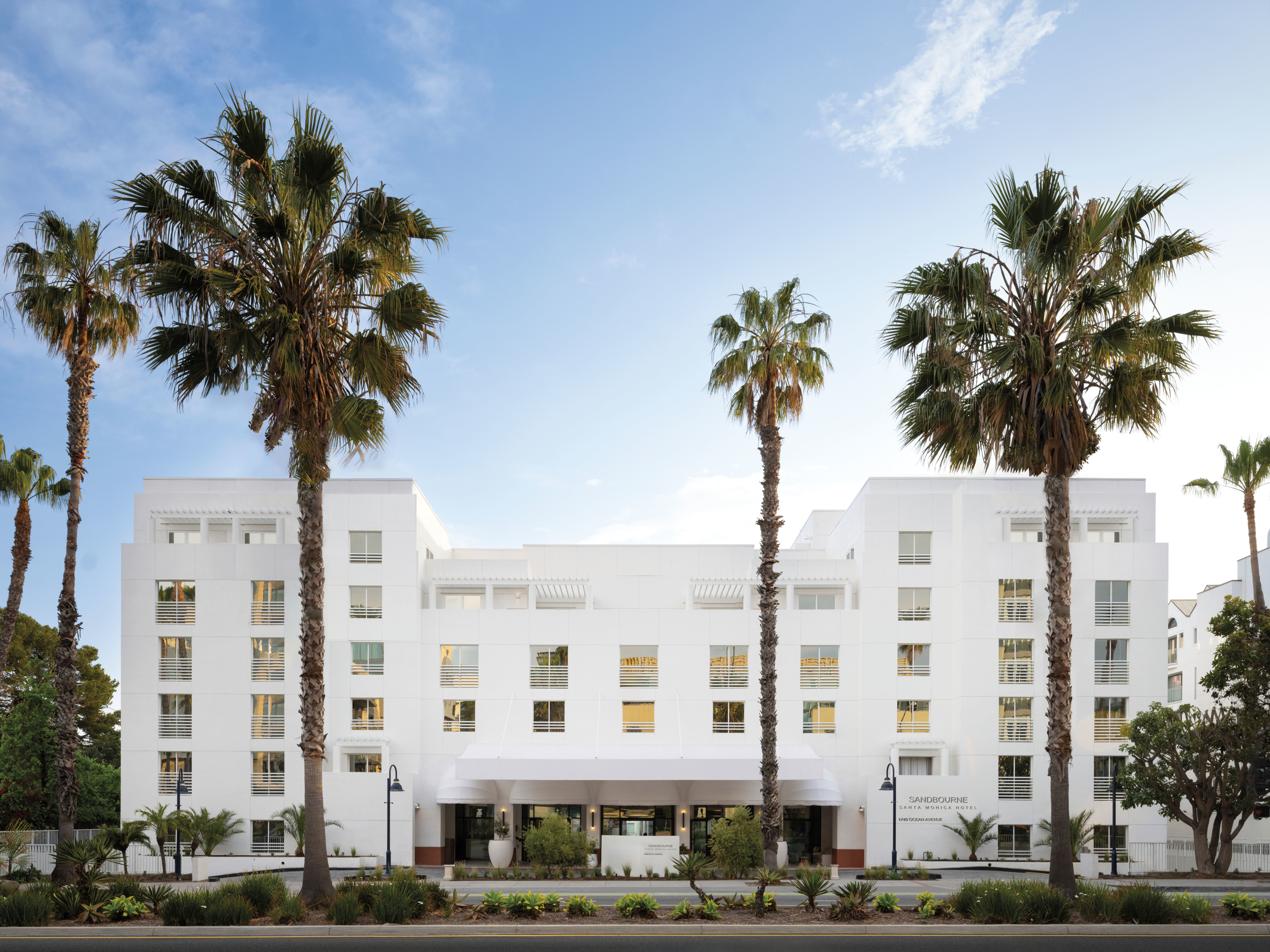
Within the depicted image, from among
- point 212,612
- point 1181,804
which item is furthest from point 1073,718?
point 212,612

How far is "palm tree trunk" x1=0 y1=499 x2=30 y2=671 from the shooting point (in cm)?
3544

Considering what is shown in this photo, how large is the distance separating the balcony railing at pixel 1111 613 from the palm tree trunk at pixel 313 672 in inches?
1247

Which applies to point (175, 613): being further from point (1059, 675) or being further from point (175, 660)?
point (1059, 675)

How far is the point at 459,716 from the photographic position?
131 ft

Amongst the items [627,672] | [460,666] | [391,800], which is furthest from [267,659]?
[627,672]

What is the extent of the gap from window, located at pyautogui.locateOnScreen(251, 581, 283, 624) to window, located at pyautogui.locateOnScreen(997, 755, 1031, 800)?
29.1m

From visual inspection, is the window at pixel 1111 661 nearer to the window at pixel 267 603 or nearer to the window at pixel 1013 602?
the window at pixel 1013 602

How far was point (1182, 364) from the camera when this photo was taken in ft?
66.3

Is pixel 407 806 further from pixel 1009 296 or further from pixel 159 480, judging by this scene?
pixel 1009 296

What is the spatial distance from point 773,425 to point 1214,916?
17176 millimetres

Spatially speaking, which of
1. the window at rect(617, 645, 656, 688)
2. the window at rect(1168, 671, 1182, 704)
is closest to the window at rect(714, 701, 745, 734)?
the window at rect(617, 645, 656, 688)

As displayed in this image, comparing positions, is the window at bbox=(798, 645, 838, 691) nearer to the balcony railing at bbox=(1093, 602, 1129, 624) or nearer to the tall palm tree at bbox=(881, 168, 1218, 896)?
the balcony railing at bbox=(1093, 602, 1129, 624)

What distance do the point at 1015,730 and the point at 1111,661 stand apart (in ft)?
16.0

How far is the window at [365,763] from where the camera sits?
3872 centimetres
